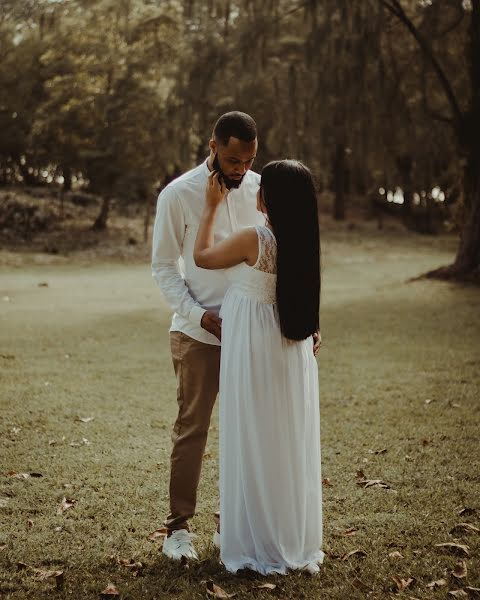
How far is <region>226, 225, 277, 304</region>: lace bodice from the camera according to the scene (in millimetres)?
3326

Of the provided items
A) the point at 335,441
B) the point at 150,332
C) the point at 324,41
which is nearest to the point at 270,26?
the point at 324,41

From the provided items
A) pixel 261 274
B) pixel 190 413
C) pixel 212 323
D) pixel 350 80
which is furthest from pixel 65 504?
pixel 350 80

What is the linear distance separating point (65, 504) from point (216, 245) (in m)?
2.08

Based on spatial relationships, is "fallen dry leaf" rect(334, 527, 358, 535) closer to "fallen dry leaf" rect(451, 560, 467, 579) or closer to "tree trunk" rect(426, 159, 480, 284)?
"fallen dry leaf" rect(451, 560, 467, 579)

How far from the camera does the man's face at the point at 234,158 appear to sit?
3439 mm

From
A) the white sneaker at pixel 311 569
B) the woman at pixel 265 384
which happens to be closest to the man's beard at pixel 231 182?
the woman at pixel 265 384

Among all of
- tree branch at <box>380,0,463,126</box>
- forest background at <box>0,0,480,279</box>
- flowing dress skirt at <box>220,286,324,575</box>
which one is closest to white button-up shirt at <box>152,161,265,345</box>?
flowing dress skirt at <box>220,286,324,575</box>

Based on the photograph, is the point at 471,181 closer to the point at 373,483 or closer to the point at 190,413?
the point at 373,483

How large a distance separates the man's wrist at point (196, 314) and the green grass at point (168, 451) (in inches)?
47.6

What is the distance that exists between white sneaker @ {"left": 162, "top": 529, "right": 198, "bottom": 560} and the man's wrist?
1.08 metres

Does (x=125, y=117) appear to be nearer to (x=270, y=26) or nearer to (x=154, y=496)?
(x=270, y=26)

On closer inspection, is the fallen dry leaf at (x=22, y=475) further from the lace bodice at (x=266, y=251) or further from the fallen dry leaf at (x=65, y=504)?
the lace bodice at (x=266, y=251)

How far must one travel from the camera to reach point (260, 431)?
3.36 m

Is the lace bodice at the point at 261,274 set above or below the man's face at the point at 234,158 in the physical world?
below
